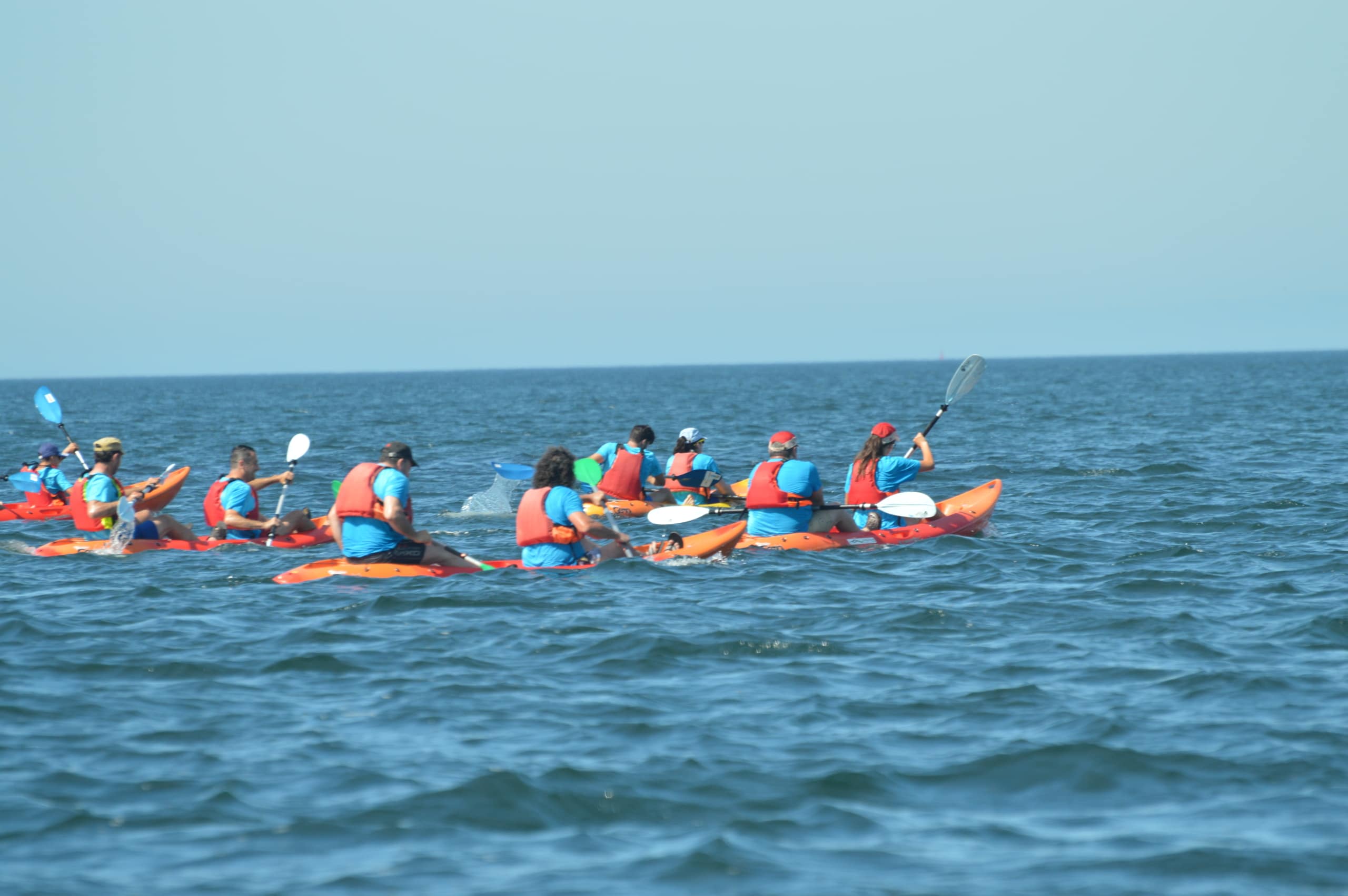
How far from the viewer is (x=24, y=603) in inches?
469

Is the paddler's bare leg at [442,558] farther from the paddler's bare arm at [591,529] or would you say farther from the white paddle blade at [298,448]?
the white paddle blade at [298,448]

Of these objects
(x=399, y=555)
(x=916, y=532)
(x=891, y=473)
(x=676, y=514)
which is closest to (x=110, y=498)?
(x=399, y=555)

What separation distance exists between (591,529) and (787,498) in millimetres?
2582

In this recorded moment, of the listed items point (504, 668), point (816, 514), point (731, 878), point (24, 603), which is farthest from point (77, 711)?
point (816, 514)

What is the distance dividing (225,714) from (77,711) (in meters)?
1.02

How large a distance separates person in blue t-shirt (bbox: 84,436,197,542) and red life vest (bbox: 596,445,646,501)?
240 inches

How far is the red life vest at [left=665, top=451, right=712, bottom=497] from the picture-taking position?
18.8m

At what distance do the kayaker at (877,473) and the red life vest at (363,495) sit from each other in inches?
215

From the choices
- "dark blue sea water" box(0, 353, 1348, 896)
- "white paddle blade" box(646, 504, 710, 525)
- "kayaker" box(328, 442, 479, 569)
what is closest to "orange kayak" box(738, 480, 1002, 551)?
"dark blue sea water" box(0, 353, 1348, 896)

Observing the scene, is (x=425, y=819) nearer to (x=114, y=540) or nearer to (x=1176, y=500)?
(x=114, y=540)

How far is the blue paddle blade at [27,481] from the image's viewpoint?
693 inches

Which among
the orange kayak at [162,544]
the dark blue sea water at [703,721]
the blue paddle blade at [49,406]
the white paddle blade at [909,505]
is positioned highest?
the blue paddle blade at [49,406]

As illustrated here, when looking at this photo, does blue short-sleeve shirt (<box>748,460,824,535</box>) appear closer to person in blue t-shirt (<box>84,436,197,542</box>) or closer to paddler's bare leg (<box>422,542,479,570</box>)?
paddler's bare leg (<box>422,542,479,570</box>)

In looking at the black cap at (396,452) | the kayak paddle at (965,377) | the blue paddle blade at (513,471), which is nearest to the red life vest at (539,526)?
the black cap at (396,452)
